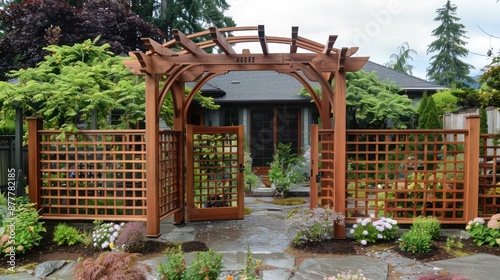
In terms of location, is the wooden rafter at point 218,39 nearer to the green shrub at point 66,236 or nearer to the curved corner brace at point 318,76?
the curved corner brace at point 318,76

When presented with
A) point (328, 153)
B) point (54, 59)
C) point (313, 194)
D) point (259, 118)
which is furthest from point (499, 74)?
point (259, 118)

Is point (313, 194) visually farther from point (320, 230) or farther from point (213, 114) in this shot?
point (213, 114)

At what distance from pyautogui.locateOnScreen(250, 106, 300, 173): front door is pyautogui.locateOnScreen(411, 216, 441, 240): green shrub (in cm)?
818

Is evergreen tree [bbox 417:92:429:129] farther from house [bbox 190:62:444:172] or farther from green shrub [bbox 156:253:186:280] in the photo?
green shrub [bbox 156:253:186:280]

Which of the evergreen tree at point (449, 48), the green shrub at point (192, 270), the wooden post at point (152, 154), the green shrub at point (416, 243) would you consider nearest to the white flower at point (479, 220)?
the green shrub at point (416, 243)

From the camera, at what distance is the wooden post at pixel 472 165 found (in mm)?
5551

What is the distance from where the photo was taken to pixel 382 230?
5277 mm

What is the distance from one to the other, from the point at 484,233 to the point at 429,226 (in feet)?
2.27

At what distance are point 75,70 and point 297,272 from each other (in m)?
4.72

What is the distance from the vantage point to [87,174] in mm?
6195

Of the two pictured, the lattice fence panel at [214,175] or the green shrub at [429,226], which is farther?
the lattice fence panel at [214,175]

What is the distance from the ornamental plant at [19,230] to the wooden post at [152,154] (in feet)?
4.61

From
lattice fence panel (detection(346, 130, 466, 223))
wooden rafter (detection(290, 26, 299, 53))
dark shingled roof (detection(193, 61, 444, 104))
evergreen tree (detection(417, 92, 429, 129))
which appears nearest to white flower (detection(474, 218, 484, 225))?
lattice fence panel (detection(346, 130, 466, 223))

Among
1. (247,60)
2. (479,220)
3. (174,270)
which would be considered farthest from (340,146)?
(174,270)
